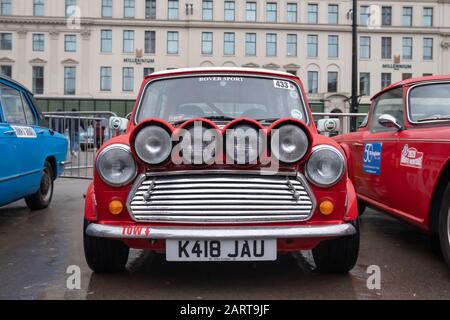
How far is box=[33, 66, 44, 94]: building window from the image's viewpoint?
141ft

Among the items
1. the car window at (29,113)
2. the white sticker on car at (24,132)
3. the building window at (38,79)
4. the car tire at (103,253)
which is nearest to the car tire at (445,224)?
the car tire at (103,253)

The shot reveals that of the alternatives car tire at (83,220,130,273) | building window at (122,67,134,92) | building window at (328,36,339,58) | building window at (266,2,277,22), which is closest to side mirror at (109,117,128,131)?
car tire at (83,220,130,273)

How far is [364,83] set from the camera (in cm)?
4528

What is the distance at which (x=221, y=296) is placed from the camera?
3.14 meters

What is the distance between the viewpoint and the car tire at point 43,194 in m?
6.50

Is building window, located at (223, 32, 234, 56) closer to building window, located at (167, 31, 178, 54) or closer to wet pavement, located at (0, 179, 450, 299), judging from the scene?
building window, located at (167, 31, 178, 54)

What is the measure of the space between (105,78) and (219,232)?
42704 millimetres

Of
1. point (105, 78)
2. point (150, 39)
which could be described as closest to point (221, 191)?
point (105, 78)

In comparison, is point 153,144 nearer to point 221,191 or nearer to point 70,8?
point 221,191

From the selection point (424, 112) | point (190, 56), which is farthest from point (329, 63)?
point (424, 112)

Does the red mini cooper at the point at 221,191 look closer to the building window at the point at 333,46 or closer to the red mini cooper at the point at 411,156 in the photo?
the red mini cooper at the point at 411,156

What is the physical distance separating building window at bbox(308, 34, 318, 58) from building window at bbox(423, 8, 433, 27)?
1084 cm
